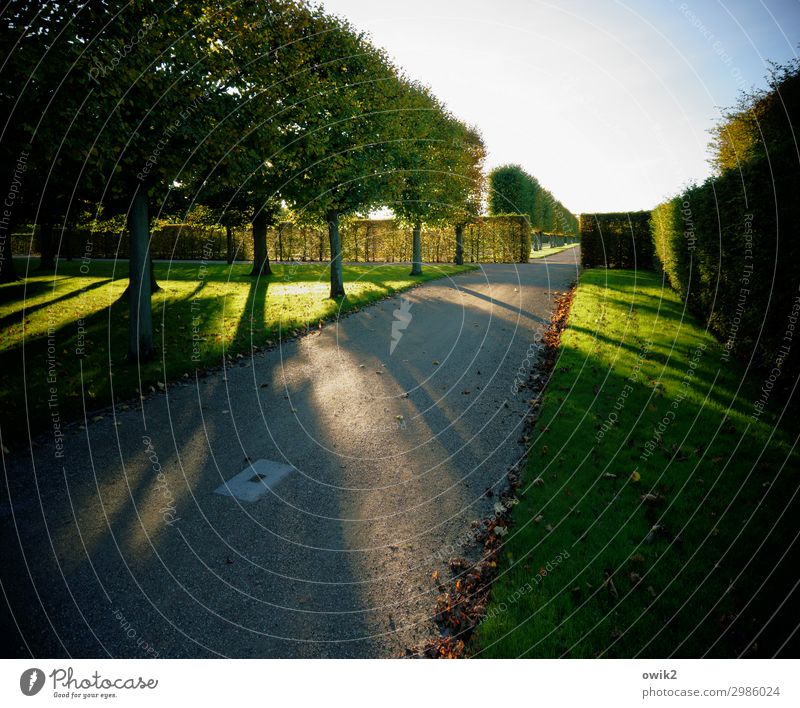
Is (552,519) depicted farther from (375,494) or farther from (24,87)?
(24,87)

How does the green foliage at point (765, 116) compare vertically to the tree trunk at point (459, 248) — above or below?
above

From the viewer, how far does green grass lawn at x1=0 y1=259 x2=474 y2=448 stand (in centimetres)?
887

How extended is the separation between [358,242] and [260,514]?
126 ft

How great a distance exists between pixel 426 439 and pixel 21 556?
538 cm

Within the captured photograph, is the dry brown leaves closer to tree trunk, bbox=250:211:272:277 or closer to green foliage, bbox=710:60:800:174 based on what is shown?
green foliage, bbox=710:60:800:174

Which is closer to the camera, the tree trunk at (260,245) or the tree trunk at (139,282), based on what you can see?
the tree trunk at (139,282)

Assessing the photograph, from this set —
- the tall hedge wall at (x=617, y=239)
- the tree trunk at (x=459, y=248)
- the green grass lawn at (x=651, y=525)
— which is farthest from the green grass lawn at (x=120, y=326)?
the tall hedge wall at (x=617, y=239)

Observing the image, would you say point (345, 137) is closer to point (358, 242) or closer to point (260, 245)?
point (260, 245)

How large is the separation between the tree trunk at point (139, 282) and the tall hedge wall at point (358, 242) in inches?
1006

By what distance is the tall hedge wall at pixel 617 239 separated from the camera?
2752 centimetres

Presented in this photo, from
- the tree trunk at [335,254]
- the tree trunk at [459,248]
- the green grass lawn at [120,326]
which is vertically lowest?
the green grass lawn at [120,326]

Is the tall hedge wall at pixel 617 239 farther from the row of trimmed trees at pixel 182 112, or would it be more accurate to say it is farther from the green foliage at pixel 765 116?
the row of trimmed trees at pixel 182 112

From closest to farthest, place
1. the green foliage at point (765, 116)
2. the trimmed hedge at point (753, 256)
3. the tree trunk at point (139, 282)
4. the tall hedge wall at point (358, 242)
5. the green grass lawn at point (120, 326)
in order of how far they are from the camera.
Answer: the trimmed hedge at point (753, 256) < the green grass lawn at point (120, 326) < the tree trunk at point (139, 282) < the green foliage at point (765, 116) < the tall hedge wall at point (358, 242)
